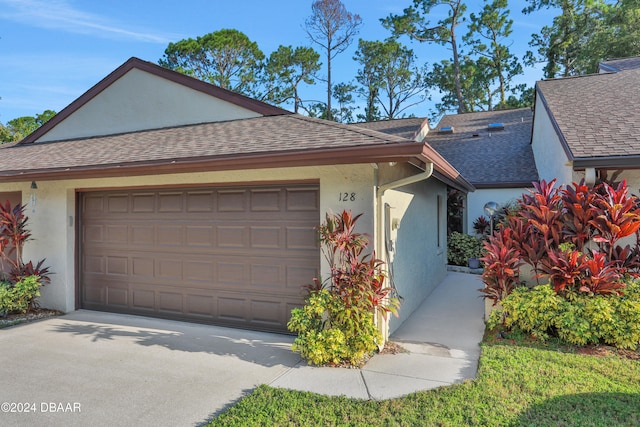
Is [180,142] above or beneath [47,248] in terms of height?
above

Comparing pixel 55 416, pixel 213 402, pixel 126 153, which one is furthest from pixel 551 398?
pixel 126 153

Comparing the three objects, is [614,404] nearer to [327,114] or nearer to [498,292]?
[498,292]

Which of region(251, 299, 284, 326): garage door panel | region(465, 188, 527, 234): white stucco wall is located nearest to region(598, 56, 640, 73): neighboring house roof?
region(465, 188, 527, 234): white stucco wall

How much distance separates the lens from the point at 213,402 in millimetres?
3729

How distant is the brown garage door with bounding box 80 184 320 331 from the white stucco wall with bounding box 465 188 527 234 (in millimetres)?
9620

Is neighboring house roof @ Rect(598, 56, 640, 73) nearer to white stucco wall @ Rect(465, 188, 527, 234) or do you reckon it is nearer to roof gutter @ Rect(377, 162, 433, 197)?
white stucco wall @ Rect(465, 188, 527, 234)

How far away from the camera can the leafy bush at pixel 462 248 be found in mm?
12726

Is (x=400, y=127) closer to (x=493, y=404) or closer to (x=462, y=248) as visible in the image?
(x=462, y=248)

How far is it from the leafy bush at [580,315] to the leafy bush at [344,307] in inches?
82.1

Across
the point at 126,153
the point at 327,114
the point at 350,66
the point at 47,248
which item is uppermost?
the point at 350,66

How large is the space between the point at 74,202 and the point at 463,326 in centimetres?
758

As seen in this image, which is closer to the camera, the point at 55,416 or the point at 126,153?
the point at 55,416

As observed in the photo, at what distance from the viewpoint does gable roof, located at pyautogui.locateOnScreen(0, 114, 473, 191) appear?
4.72 metres

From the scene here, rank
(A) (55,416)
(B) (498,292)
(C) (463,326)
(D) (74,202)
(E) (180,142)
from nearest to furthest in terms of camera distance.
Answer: (A) (55,416) < (B) (498,292) < (C) (463,326) < (E) (180,142) < (D) (74,202)
